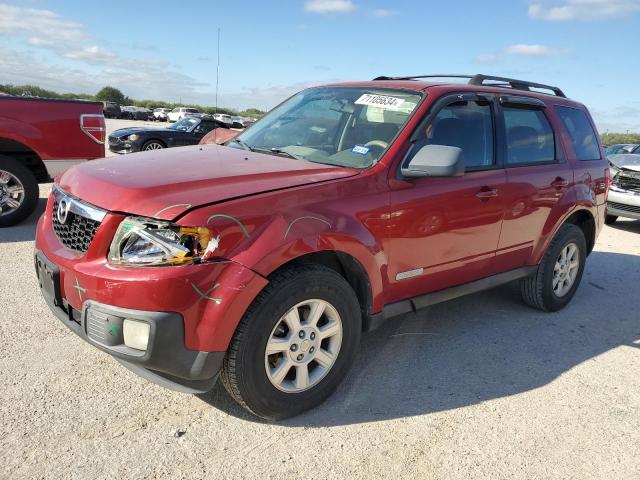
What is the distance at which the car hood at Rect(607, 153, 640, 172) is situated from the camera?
9.59 m

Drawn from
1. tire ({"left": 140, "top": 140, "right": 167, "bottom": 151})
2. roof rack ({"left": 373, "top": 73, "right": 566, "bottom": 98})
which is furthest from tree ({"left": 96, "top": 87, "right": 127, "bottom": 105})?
roof rack ({"left": 373, "top": 73, "right": 566, "bottom": 98})

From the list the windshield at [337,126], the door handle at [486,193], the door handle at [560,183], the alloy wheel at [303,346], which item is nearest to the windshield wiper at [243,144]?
the windshield at [337,126]

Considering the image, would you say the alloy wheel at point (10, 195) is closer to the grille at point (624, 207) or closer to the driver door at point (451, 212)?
the driver door at point (451, 212)

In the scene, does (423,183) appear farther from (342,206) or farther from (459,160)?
(342,206)

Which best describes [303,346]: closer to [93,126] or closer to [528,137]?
[528,137]

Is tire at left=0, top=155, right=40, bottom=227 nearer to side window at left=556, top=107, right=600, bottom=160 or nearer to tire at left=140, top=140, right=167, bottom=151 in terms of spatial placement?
side window at left=556, top=107, right=600, bottom=160

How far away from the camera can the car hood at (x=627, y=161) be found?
9590 millimetres

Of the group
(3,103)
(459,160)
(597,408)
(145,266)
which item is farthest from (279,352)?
(3,103)

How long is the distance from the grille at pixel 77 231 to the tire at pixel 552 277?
360 centimetres

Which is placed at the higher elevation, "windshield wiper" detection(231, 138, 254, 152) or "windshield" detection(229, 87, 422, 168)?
"windshield" detection(229, 87, 422, 168)

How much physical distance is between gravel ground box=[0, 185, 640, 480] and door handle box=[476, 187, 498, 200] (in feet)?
3.70

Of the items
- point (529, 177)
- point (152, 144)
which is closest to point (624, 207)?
point (529, 177)

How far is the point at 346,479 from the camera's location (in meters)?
2.49

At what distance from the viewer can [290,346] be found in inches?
111
